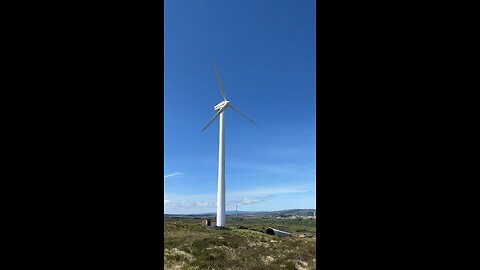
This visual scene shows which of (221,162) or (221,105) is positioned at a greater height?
(221,105)

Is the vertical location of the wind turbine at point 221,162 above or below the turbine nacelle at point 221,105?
below

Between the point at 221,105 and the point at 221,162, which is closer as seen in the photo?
the point at 221,162

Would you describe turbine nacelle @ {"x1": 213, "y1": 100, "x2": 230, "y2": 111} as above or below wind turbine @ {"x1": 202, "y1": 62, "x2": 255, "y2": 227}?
above
